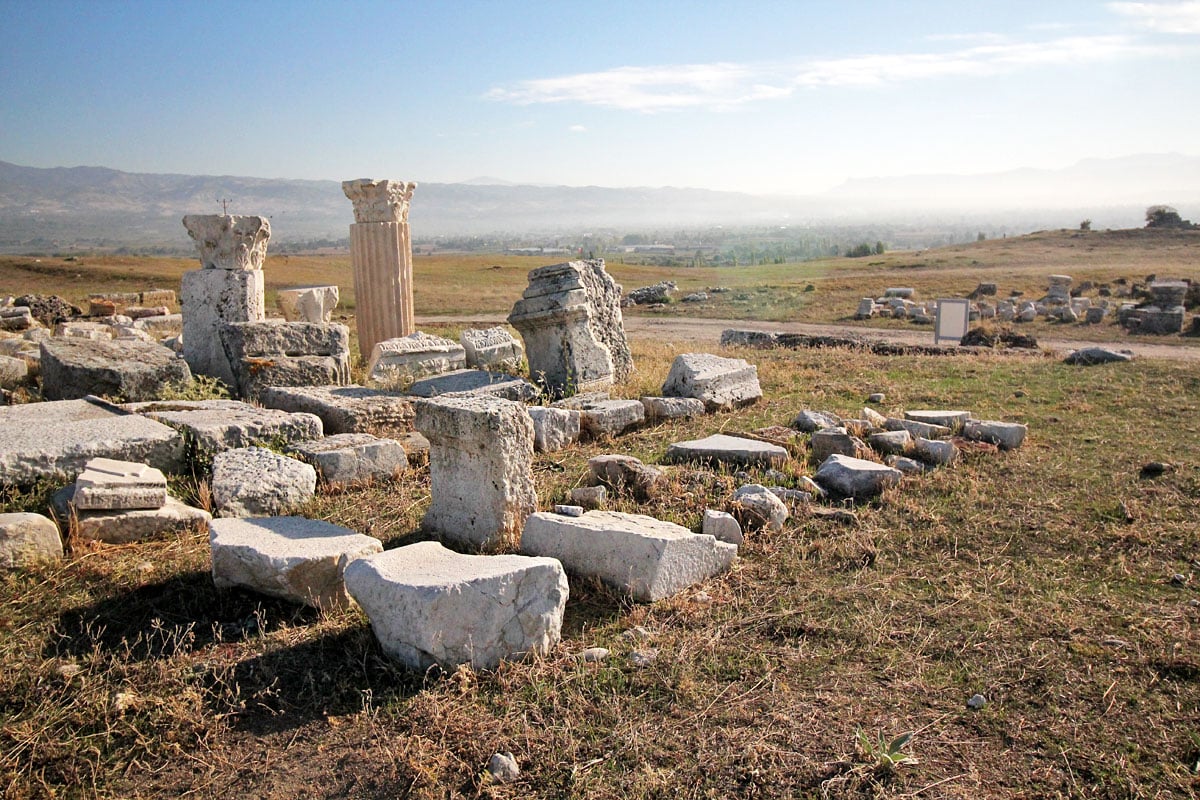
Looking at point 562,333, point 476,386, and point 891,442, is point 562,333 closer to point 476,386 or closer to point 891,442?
point 476,386

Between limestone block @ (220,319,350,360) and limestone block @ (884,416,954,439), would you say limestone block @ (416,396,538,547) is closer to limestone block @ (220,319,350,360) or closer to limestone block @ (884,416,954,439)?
limestone block @ (884,416,954,439)

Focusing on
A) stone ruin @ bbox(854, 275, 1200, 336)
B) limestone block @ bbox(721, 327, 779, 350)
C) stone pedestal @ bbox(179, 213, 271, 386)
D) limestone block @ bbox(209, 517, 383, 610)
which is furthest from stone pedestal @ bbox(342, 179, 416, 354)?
stone ruin @ bbox(854, 275, 1200, 336)

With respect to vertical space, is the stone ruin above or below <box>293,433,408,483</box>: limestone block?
above

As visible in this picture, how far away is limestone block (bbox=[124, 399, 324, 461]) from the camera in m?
7.09

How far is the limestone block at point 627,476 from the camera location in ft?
22.0

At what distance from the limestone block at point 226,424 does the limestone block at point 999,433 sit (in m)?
6.17

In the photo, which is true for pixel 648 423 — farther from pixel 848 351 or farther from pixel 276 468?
pixel 848 351

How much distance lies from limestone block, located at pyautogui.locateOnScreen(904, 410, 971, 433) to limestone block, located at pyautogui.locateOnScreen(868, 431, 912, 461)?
0.80 m

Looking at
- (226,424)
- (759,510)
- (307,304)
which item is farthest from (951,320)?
(226,424)

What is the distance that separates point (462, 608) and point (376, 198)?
10.1 meters

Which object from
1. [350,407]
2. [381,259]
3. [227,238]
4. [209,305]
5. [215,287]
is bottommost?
[350,407]

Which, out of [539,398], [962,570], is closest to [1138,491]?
[962,570]

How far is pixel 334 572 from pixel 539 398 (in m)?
5.25

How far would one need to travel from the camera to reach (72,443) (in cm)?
643
